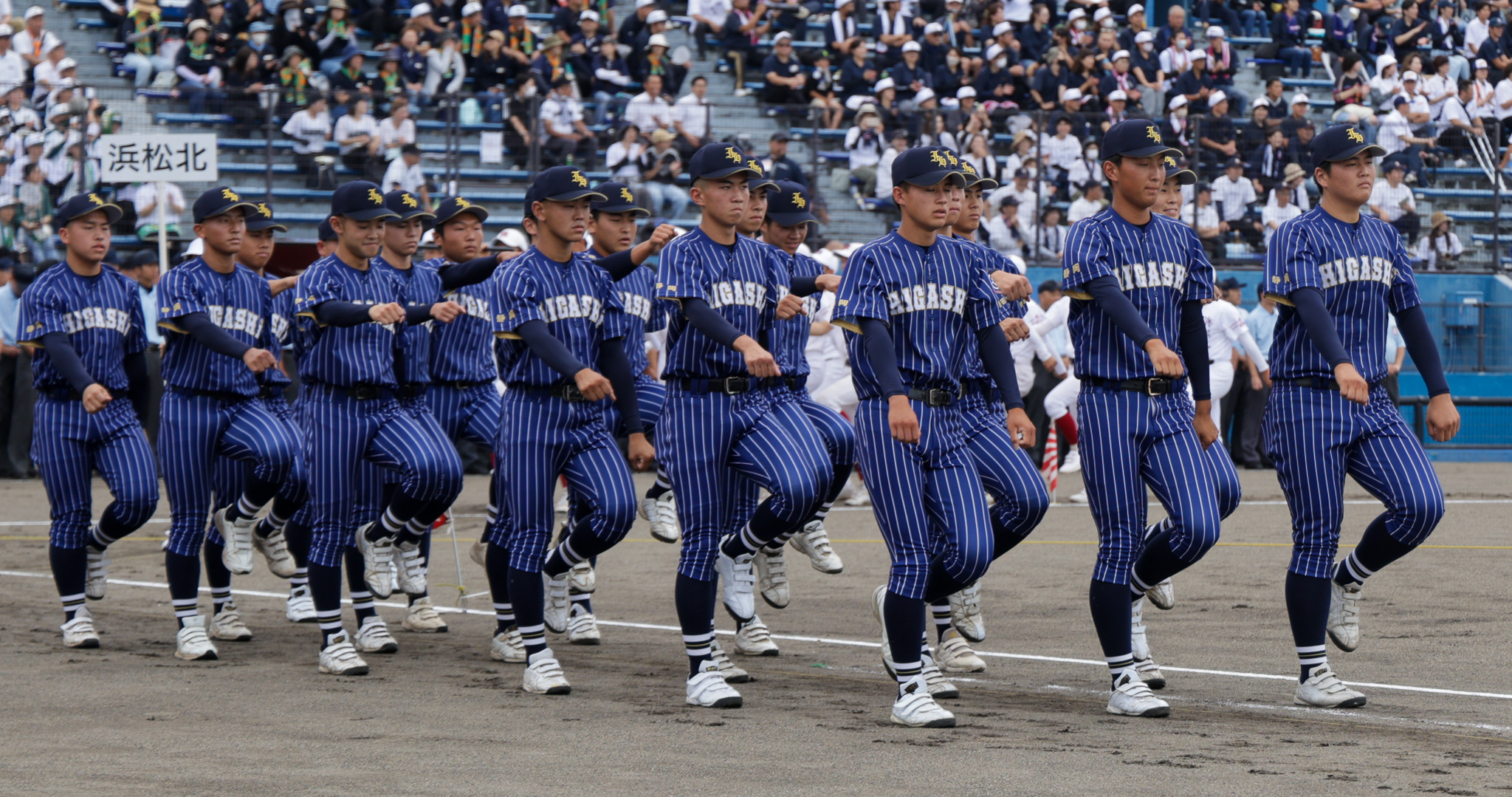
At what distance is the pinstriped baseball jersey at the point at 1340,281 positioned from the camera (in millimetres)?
6867

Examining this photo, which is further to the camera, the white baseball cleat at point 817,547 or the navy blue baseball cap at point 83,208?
the white baseball cleat at point 817,547

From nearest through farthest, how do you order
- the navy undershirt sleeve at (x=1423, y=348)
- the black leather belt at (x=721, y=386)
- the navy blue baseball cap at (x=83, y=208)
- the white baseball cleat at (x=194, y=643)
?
the navy undershirt sleeve at (x=1423, y=348)
the black leather belt at (x=721, y=386)
the white baseball cleat at (x=194, y=643)
the navy blue baseball cap at (x=83, y=208)

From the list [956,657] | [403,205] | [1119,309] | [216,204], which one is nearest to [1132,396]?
[1119,309]

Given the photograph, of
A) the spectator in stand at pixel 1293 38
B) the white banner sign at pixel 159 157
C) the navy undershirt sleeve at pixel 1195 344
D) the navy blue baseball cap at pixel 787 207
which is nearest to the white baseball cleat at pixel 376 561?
the navy blue baseball cap at pixel 787 207

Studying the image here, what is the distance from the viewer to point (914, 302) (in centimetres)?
666

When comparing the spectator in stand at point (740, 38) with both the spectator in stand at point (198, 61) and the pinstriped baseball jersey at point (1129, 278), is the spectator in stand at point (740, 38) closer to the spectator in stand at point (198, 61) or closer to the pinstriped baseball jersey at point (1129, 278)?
the spectator in stand at point (198, 61)

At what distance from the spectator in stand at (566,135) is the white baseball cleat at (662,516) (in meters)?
9.91

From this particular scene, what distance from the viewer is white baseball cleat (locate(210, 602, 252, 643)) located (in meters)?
8.98

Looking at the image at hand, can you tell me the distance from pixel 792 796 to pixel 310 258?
14.4 meters

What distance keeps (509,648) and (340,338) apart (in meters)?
1.69

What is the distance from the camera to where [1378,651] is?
26.4 feet

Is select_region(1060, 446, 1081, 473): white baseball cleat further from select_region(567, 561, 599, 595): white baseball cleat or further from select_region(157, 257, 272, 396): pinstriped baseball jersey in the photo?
select_region(157, 257, 272, 396): pinstriped baseball jersey

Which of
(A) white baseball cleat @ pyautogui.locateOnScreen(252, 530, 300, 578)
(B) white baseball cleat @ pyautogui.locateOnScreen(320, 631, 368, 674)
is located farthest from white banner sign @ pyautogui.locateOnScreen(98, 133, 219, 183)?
(B) white baseball cleat @ pyautogui.locateOnScreen(320, 631, 368, 674)

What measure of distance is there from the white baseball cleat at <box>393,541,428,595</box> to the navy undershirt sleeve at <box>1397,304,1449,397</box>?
5.00 metres
